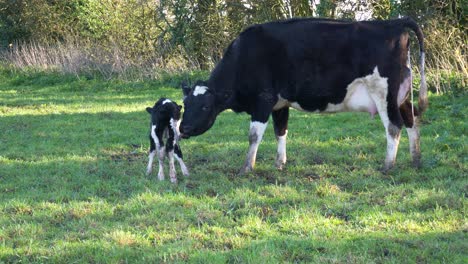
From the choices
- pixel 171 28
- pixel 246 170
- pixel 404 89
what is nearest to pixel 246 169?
pixel 246 170

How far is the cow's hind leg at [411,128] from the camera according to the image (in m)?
7.91

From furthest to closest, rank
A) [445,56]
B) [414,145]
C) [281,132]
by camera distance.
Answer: [445,56] < [281,132] < [414,145]

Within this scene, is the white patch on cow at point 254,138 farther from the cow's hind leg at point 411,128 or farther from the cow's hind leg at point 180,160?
the cow's hind leg at point 411,128

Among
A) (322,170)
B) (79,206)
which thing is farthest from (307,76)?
(79,206)

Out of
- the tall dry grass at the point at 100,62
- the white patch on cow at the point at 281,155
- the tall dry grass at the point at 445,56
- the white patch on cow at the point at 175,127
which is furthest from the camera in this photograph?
the tall dry grass at the point at 100,62

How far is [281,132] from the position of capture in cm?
869

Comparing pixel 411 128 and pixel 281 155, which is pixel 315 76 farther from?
pixel 411 128

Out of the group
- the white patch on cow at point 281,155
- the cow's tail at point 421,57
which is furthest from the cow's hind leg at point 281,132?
the cow's tail at point 421,57

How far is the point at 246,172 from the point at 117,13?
1960 cm

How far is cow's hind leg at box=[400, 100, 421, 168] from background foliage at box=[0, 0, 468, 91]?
5.15 m

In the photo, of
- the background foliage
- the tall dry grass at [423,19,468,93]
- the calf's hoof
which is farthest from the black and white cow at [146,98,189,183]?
the background foliage

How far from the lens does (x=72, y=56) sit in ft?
72.2

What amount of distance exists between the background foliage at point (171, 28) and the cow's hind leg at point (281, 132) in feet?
18.4

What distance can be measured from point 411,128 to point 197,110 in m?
3.05
